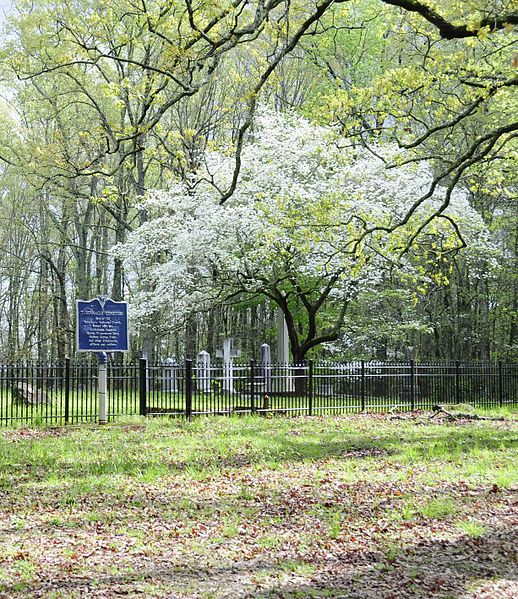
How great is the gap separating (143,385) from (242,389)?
11.5 feet

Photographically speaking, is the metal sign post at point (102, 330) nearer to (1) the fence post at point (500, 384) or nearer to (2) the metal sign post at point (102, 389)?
(2) the metal sign post at point (102, 389)

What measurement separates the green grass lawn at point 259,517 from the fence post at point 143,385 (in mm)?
3381

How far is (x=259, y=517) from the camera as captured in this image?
7543 mm

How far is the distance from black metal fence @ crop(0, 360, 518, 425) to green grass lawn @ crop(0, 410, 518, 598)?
130 inches

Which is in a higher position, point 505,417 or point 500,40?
point 500,40

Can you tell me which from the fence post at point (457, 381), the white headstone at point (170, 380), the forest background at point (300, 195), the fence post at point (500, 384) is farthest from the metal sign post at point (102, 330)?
the fence post at point (500, 384)

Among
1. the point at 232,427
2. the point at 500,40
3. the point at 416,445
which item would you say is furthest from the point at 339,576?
the point at 500,40

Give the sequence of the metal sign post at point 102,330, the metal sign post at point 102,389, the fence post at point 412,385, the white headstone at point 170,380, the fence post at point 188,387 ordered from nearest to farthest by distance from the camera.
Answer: the metal sign post at point 102,389 < the metal sign post at point 102,330 < the fence post at point 188,387 < the white headstone at point 170,380 < the fence post at point 412,385

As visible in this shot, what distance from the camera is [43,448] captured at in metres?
12.5

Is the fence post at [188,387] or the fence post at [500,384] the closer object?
the fence post at [188,387]

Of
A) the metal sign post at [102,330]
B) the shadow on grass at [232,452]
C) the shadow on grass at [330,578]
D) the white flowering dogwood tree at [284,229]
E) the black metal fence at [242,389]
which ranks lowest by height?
the shadow on grass at [232,452]

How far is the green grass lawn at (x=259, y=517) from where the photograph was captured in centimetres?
550

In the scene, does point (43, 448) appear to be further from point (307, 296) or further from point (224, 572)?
point (307, 296)

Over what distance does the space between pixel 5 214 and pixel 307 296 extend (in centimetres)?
2005
